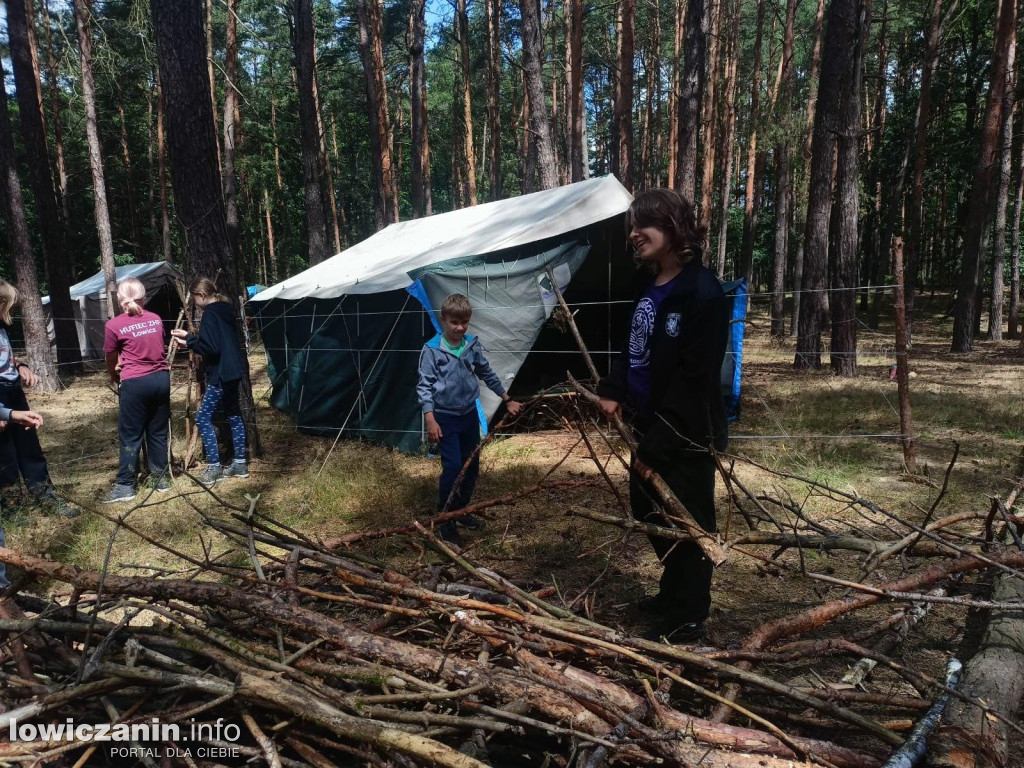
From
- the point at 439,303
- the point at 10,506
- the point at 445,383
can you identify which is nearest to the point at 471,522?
the point at 445,383

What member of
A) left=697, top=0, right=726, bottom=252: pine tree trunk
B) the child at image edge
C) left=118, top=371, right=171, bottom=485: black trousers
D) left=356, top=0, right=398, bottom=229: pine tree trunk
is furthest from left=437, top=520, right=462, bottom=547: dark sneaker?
left=356, top=0, right=398, bottom=229: pine tree trunk

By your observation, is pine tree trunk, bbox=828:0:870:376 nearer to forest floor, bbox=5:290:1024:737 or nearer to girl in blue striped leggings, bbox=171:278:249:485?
forest floor, bbox=5:290:1024:737

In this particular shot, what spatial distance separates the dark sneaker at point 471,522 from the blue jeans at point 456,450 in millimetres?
212

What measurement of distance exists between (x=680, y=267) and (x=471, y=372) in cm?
172

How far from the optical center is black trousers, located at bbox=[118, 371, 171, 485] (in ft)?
14.2

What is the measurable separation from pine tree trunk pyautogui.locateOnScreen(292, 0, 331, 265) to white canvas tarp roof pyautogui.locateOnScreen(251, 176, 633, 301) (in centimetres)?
401

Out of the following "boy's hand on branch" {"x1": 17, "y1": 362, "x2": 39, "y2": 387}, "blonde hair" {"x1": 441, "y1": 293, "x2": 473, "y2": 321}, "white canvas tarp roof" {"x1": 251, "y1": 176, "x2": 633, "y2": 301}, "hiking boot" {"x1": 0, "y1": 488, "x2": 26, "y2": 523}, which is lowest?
"hiking boot" {"x1": 0, "y1": 488, "x2": 26, "y2": 523}

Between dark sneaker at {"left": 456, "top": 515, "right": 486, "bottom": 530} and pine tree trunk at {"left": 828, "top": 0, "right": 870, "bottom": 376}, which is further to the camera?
pine tree trunk at {"left": 828, "top": 0, "right": 870, "bottom": 376}

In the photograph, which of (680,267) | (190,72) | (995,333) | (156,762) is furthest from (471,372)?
(995,333)

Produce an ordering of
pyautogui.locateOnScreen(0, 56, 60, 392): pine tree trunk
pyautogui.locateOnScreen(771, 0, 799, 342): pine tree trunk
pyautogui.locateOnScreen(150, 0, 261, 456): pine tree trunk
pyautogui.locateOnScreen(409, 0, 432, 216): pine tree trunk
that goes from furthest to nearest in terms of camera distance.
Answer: pyautogui.locateOnScreen(409, 0, 432, 216): pine tree trunk
pyautogui.locateOnScreen(771, 0, 799, 342): pine tree trunk
pyautogui.locateOnScreen(0, 56, 60, 392): pine tree trunk
pyautogui.locateOnScreen(150, 0, 261, 456): pine tree trunk

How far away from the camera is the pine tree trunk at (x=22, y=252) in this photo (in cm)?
838

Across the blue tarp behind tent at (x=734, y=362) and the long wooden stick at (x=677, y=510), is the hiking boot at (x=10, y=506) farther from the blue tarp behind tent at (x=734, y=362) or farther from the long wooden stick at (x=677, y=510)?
the blue tarp behind tent at (x=734, y=362)

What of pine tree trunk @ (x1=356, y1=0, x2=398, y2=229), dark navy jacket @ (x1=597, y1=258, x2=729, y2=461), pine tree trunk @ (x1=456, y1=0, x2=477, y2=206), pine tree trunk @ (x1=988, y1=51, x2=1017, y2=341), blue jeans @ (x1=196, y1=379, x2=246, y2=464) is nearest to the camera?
Result: dark navy jacket @ (x1=597, y1=258, x2=729, y2=461)

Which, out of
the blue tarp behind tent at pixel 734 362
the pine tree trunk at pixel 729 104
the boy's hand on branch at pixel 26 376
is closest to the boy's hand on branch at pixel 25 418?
the boy's hand on branch at pixel 26 376
